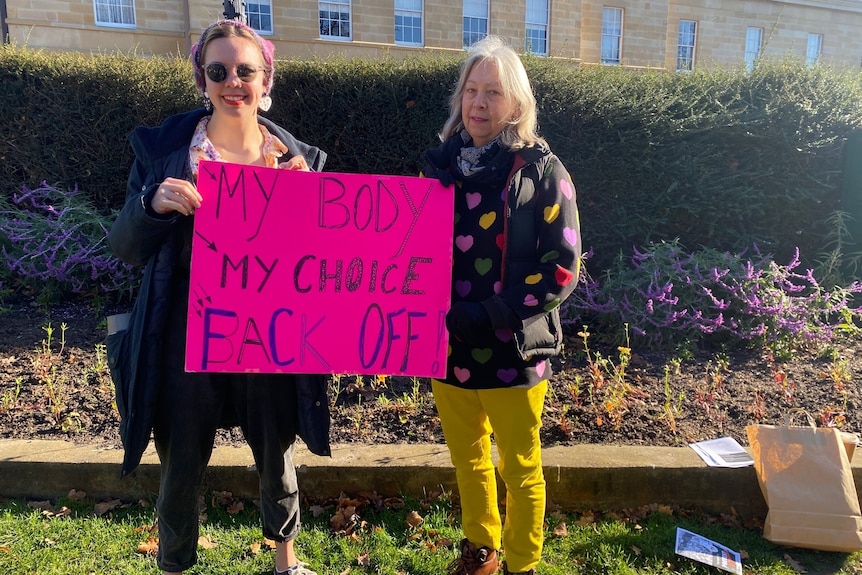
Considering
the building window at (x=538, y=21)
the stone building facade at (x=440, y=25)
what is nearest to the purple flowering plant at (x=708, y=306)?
the stone building facade at (x=440, y=25)

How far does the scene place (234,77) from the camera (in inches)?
70.2

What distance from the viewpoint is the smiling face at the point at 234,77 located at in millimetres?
1777

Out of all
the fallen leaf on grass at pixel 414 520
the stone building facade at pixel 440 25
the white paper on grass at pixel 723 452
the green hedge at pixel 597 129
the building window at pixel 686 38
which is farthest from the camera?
the building window at pixel 686 38

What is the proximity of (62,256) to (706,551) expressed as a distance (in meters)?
5.61

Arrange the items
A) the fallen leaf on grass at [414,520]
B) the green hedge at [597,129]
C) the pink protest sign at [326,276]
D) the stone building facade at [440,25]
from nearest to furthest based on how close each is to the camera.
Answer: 1. the pink protest sign at [326,276]
2. the fallen leaf on grass at [414,520]
3. the green hedge at [597,129]
4. the stone building facade at [440,25]

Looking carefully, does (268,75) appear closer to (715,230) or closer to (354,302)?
(354,302)

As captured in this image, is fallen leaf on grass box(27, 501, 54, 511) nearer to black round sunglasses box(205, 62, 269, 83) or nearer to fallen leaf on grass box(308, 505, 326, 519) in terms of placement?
fallen leaf on grass box(308, 505, 326, 519)

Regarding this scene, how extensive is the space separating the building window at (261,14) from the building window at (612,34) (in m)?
13.5

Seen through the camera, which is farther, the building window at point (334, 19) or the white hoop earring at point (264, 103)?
the building window at point (334, 19)

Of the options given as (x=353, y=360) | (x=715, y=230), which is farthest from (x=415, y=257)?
(x=715, y=230)

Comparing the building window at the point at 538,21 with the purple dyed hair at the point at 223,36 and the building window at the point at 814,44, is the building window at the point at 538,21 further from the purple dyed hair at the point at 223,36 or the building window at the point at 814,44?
the purple dyed hair at the point at 223,36

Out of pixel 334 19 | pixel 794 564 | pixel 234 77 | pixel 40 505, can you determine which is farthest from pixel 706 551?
pixel 334 19

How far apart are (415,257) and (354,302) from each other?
0.27 m

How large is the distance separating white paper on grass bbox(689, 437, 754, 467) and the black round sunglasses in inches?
105
